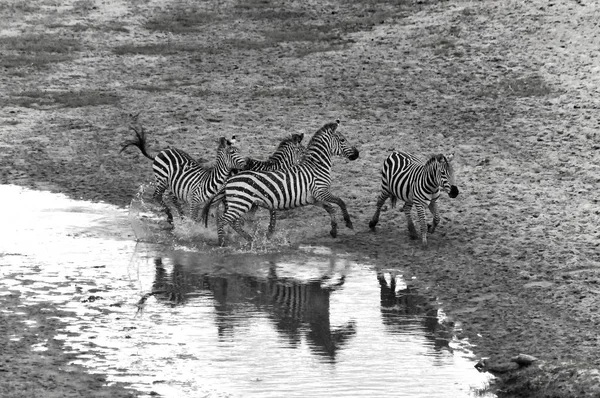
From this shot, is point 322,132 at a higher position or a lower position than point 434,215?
higher

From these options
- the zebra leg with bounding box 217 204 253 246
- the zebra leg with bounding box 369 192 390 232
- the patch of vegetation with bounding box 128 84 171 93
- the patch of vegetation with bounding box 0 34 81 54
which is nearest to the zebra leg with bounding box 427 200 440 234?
the zebra leg with bounding box 369 192 390 232

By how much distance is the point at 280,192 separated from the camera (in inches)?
701

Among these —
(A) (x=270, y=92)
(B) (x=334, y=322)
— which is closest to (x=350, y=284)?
(B) (x=334, y=322)

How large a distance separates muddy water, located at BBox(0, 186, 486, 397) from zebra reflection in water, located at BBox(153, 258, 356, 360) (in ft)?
0.07

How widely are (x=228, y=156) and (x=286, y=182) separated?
1266mm

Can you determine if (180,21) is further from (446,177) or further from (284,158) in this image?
(446,177)

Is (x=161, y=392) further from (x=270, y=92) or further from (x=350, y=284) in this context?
(x=270, y=92)

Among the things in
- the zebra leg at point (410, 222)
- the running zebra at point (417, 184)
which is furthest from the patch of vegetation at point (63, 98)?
the zebra leg at point (410, 222)

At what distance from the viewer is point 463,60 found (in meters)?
27.1

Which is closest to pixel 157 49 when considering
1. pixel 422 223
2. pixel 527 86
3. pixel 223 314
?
pixel 527 86

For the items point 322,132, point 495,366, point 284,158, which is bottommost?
point 495,366

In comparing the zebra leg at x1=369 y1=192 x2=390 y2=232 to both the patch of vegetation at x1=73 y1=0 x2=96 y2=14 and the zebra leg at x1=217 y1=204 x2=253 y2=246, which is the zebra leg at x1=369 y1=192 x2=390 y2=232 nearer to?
the zebra leg at x1=217 y1=204 x2=253 y2=246

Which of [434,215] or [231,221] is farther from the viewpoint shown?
[434,215]

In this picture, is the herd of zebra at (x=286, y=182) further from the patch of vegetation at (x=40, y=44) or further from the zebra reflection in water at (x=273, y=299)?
the patch of vegetation at (x=40, y=44)
